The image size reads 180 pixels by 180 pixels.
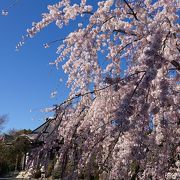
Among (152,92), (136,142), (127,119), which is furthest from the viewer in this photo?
(152,92)

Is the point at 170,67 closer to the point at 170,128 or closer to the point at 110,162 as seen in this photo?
the point at 170,128

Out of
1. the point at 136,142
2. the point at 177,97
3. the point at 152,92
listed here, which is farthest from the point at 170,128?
the point at 136,142

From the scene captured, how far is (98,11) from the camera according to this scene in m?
5.60

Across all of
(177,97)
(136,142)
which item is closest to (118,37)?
(177,97)

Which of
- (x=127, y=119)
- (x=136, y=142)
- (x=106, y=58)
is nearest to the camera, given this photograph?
(x=127, y=119)

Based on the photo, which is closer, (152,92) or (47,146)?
(152,92)

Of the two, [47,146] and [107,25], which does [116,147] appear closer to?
[47,146]

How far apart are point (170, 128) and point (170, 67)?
991 millimetres

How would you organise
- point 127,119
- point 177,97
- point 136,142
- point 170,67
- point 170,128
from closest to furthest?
point 127,119 → point 136,142 → point 177,97 → point 170,128 → point 170,67

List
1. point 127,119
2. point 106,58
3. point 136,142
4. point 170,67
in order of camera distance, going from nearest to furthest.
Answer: point 127,119
point 136,142
point 170,67
point 106,58

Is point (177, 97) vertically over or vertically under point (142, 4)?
under

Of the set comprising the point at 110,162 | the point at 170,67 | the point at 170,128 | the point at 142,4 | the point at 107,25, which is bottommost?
the point at 110,162

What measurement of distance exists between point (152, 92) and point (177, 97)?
0.50m

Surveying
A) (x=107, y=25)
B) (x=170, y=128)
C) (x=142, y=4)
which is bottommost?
(x=170, y=128)
